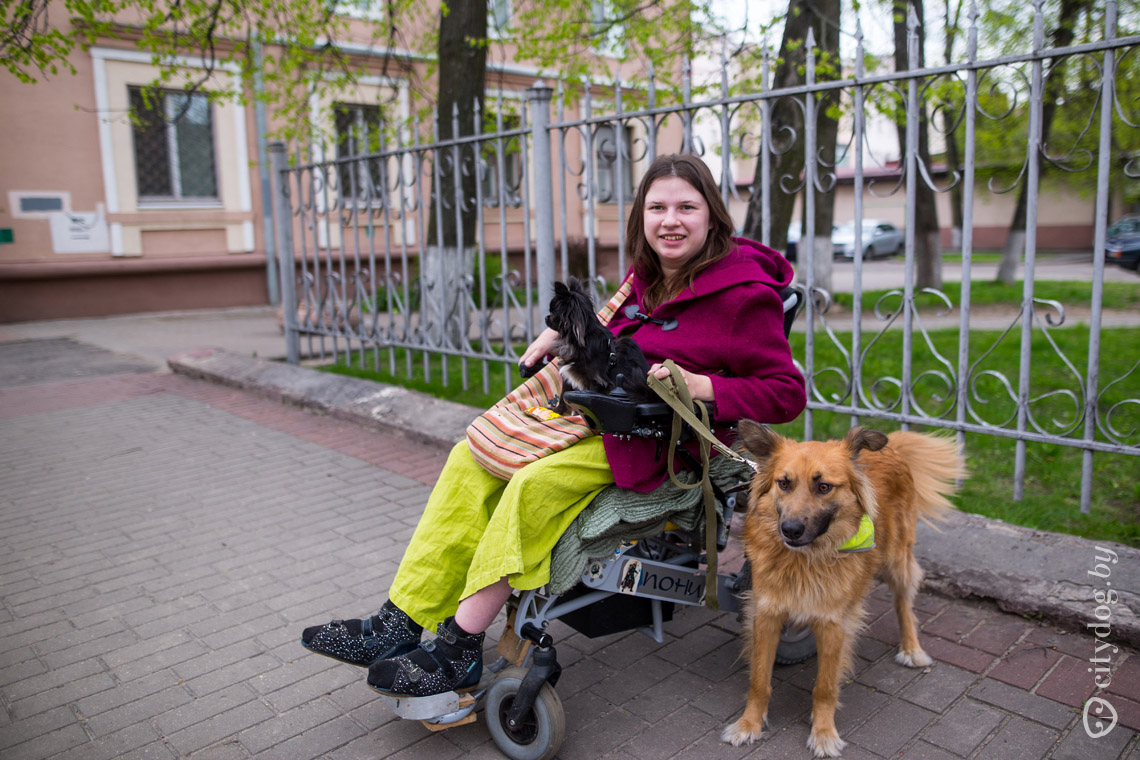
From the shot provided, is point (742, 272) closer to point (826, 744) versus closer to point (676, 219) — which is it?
point (676, 219)

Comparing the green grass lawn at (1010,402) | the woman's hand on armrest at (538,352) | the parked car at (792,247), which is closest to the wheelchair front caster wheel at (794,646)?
the woman's hand on armrest at (538,352)

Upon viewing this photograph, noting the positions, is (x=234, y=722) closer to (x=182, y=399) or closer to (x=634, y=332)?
(x=634, y=332)

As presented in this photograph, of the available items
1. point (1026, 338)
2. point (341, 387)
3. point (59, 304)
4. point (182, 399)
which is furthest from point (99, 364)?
point (1026, 338)

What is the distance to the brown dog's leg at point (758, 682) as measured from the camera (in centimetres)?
254

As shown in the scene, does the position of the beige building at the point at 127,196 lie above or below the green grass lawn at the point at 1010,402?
above

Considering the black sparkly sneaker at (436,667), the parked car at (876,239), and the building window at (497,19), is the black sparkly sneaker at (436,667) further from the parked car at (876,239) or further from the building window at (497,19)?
the parked car at (876,239)

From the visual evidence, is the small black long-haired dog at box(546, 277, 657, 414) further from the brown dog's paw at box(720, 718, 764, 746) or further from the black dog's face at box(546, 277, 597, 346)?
the brown dog's paw at box(720, 718, 764, 746)

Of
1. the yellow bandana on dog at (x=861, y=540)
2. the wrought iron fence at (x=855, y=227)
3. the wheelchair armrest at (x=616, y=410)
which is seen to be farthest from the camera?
the wrought iron fence at (x=855, y=227)

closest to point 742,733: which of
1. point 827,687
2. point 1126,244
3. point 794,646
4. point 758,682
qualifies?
point 758,682

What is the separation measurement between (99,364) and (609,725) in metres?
9.28

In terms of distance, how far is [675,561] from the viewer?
2.79 m

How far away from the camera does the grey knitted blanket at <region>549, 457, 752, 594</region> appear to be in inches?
96.6

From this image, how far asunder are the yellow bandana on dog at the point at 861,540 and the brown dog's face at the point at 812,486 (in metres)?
0.02

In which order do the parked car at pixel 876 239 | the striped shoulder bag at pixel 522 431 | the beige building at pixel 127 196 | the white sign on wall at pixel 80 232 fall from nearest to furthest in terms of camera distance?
the striped shoulder bag at pixel 522 431, the beige building at pixel 127 196, the white sign on wall at pixel 80 232, the parked car at pixel 876 239
